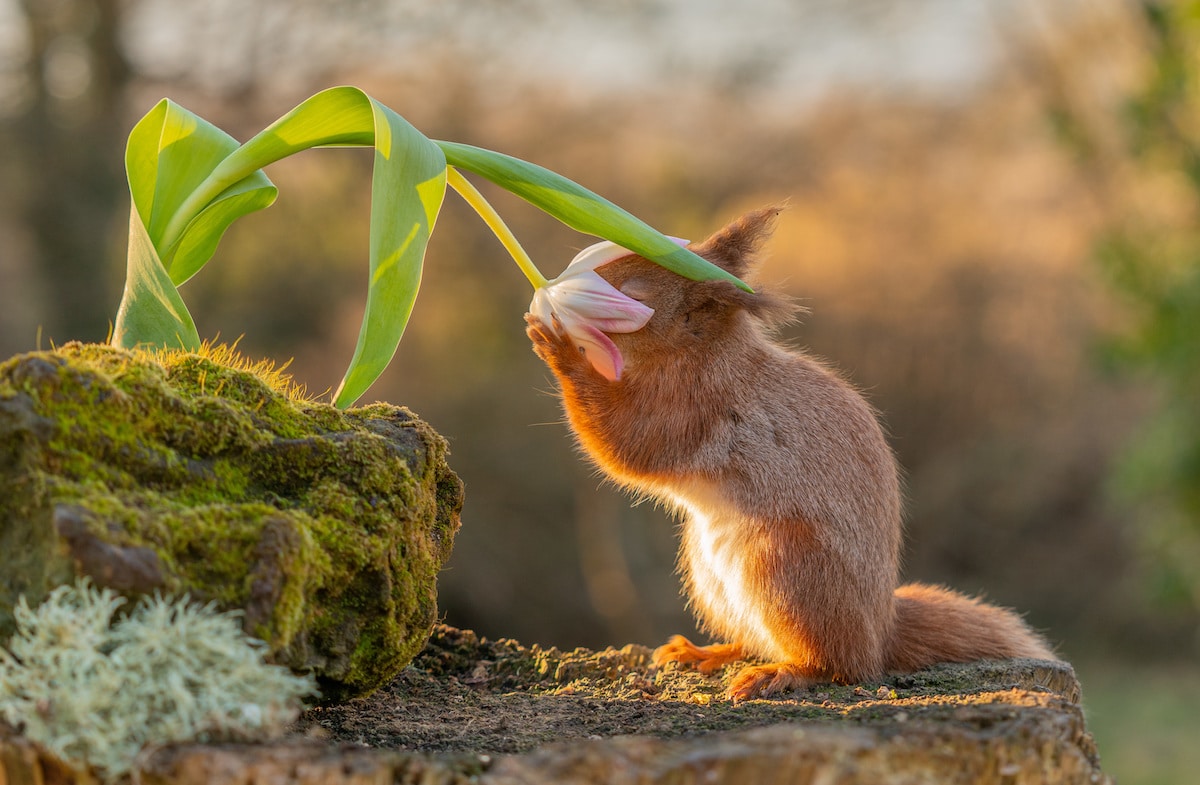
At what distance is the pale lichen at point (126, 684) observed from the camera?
192 centimetres

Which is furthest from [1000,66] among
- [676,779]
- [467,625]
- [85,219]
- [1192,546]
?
[676,779]

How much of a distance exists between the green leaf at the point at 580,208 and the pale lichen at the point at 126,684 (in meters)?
1.48

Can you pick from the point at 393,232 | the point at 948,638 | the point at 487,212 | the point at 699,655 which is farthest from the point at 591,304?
the point at 948,638

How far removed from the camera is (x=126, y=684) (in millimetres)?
1941

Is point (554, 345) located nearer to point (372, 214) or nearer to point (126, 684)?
point (372, 214)

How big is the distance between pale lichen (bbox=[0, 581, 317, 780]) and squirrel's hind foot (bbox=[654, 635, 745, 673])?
195 centimetres

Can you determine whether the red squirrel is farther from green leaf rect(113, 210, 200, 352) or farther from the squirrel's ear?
green leaf rect(113, 210, 200, 352)

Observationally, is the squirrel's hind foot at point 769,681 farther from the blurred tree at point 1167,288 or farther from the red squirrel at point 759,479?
the blurred tree at point 1167,288

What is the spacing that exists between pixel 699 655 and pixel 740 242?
1.44 m

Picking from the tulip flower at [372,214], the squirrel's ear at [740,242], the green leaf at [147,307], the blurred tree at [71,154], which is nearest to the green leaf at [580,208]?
the tulip flower at [372,214]

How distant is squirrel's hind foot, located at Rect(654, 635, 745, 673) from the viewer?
3.68 m

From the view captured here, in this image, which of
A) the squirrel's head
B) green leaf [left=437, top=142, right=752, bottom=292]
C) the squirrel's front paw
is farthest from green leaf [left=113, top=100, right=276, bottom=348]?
the squirrel's head

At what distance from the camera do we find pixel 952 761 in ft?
6.73

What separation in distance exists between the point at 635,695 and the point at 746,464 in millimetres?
782
